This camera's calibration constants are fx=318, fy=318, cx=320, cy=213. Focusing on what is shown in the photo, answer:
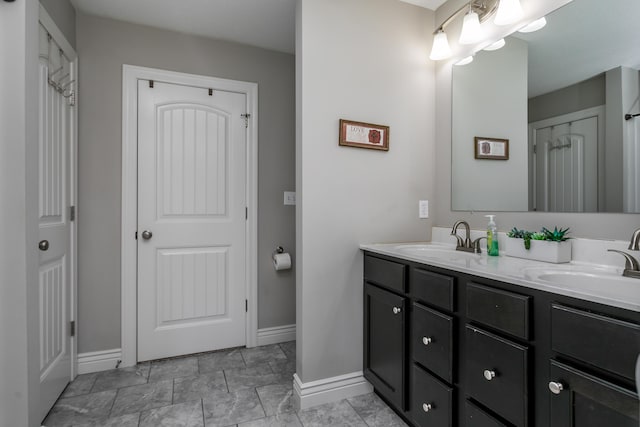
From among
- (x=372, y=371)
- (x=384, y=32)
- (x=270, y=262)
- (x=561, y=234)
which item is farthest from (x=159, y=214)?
(x=561, y=234)

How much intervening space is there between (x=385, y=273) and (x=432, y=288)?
0.35 meters

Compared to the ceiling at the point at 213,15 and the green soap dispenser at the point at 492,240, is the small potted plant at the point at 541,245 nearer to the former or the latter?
the green soap dispenser at the point at 492,240

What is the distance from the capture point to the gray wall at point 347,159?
1848mm

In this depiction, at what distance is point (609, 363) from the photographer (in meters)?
0.82

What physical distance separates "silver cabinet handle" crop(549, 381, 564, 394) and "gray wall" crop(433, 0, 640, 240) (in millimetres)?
765

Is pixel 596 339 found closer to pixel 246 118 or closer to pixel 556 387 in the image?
pixel 556 387

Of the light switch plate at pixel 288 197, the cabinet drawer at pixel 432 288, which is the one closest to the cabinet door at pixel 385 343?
the cabinet drawer at pixel 432 288

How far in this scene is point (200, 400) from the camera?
189 cm

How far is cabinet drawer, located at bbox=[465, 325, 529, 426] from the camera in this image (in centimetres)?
103

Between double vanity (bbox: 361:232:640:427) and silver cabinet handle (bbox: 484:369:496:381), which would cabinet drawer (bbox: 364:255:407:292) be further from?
silver cabinet handle (bbox: 484:369:496:381)

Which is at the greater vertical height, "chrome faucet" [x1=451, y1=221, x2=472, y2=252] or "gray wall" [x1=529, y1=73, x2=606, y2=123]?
"gray wall" [x1=529, y1=73, x2=606, y2=123]

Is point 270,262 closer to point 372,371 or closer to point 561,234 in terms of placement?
point 372,371

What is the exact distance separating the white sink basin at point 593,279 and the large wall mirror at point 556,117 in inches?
12.1

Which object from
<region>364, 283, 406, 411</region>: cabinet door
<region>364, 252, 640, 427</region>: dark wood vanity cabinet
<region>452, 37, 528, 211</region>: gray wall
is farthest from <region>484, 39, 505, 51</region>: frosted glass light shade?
<region>364, 283, 406, 411</region>: cabinet door
